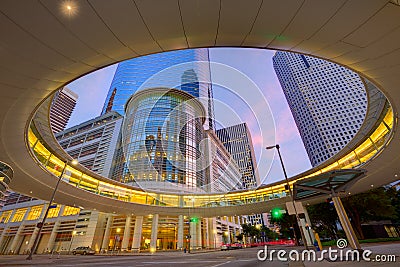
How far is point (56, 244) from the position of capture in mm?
48406

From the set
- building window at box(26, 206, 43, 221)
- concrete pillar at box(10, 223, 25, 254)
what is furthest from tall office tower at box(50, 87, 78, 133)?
concrete pillar at box(10, 223, 25, 254)

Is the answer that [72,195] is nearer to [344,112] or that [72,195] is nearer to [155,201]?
[155,201]

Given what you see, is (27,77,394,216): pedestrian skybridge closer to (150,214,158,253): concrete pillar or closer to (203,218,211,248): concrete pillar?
(150,214,158,253): concrete pillar

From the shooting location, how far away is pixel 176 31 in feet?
17.3

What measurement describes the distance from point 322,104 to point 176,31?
515 ft

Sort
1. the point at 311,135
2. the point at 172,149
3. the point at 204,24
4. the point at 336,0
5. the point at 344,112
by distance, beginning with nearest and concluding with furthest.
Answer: the point at 336,0 < the point at 204,24 < the point at 172,149 < the point at 344,112 < the point at 311,135

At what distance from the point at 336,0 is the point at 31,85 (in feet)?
32.5

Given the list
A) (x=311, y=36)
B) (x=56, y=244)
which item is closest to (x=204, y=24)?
(x=311, y=36)

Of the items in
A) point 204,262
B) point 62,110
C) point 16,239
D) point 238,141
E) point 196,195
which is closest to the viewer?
point 204,262

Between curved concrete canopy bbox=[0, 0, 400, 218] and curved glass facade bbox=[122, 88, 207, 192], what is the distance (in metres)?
42.5

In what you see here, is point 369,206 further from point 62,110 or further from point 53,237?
point 62,110

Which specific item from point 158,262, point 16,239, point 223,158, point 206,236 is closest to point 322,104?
point 206,236

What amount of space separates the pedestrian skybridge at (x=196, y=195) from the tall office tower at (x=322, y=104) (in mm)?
110943

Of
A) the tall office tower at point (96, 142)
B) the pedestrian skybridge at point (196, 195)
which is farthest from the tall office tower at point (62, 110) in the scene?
the pedestrian skybridge at point (196, 195)
